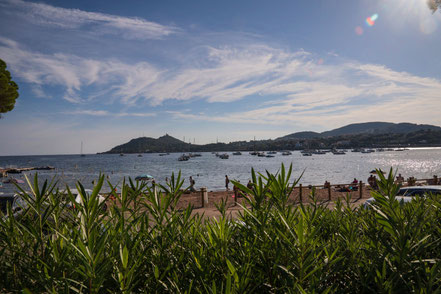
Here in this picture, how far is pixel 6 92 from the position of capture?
2822 cm

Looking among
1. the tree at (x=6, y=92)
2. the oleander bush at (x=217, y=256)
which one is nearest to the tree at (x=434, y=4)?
the oleander bush at (x=217, y=256)

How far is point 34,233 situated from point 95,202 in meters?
0.46

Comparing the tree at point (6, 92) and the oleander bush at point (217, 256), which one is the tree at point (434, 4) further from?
the tree at point (6, 92)

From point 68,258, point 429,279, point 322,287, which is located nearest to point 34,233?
point 68,258

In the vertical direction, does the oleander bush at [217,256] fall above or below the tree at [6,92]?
below

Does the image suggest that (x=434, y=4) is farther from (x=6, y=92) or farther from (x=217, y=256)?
(x=6, y=92)

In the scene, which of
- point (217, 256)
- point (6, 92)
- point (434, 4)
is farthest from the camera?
point (6, 92)

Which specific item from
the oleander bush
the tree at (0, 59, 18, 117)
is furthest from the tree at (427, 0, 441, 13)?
the tree at (0, 59, 18, 117)

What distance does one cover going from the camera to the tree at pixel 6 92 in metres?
27.7

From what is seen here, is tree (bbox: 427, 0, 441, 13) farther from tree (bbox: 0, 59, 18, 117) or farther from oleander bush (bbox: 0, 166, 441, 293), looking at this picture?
tree (bbox: 0, 59, 18, 117)

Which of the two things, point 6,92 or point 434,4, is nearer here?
point 434,4

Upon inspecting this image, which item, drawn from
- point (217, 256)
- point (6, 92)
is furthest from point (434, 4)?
point (6, 92)

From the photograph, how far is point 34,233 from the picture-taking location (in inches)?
69.9

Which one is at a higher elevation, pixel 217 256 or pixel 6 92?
pixel 6 92
